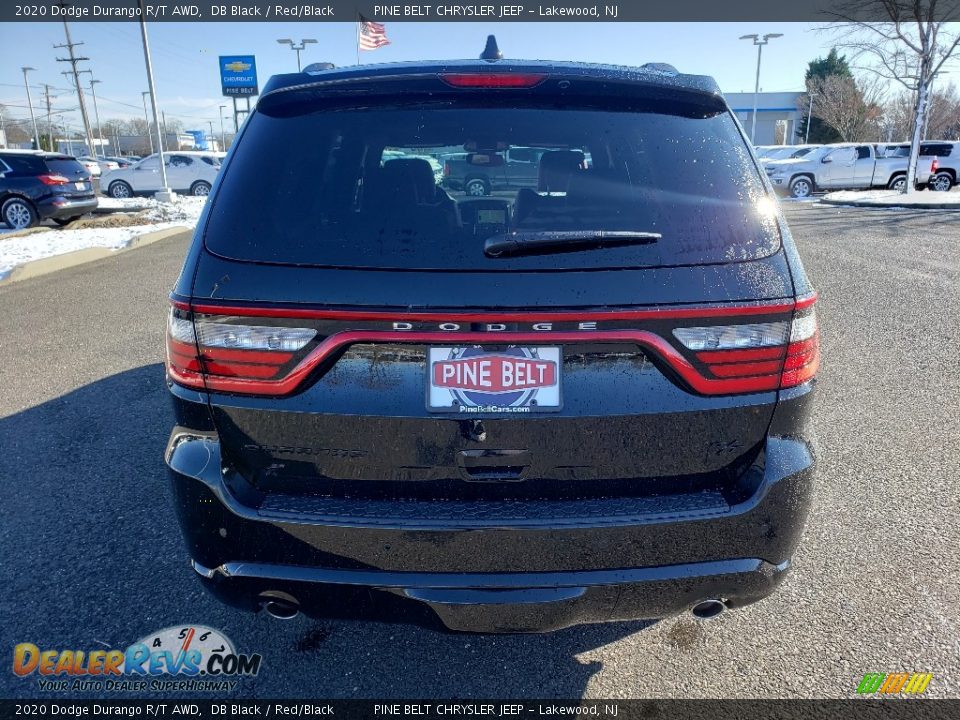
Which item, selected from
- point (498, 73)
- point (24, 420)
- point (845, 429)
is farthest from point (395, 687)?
point (24, 420)

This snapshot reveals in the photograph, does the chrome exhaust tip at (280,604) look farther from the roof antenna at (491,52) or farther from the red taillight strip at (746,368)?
the roof antenna at (491,52)

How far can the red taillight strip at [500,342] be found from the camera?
163cm

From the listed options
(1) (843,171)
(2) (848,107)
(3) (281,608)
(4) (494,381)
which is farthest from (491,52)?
(2) (848,107)

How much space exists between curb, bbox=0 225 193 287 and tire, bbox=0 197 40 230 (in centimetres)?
338

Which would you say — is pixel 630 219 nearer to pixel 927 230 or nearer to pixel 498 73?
pixel 498 73

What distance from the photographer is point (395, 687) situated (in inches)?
84.6

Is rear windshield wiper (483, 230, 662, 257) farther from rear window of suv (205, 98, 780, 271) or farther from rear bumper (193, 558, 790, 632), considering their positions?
rear bumper (193, 558, 790, 632)

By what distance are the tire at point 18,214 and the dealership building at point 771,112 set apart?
214 feet

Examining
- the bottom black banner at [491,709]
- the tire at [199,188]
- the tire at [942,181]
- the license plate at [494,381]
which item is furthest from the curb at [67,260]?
the tire at [942,181]

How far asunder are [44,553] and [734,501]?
2.85 meters

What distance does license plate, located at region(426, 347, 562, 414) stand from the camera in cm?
165

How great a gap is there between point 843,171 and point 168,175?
25.1 metres

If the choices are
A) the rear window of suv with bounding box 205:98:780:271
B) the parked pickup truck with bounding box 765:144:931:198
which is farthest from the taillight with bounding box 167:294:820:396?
the parked pickup truck with bounding box 765:144:931:198

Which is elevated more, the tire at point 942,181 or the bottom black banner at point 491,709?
the tire at point 942,181
